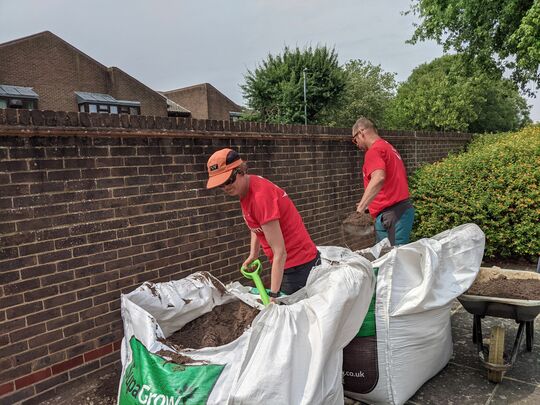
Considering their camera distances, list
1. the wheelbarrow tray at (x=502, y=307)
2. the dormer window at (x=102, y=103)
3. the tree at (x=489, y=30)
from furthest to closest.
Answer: the dormer window at (x=102, y=103), the tree at (x=489, y=30), the wheelbarrow tray at (x=502, y=307)

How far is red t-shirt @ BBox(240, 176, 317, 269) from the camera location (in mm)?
2490

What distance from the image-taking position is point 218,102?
130 ft

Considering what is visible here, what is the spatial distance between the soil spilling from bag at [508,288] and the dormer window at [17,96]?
2471 centimetres

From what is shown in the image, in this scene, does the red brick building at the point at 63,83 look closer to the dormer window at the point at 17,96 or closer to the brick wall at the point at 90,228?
the dormer window at the point at 17,96

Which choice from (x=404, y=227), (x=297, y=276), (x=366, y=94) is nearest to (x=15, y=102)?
(x=366, y=94)

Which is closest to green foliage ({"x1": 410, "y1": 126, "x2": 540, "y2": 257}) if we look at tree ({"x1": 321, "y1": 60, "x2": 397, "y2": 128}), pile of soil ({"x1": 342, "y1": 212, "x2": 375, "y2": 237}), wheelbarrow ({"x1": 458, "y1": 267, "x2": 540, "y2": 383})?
pile of soil ({"x1": 342, "y1": 212, "x2": 375, "y2": 237})

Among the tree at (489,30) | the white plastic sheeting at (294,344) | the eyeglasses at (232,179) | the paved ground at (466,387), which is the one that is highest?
the tree at (489,30)

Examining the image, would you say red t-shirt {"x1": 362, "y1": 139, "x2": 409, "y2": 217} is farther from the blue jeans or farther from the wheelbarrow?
the wheelbarrow

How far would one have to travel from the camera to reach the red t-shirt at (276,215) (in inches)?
98.0

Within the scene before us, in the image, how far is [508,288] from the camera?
3.02 meters

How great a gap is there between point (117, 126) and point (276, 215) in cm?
156

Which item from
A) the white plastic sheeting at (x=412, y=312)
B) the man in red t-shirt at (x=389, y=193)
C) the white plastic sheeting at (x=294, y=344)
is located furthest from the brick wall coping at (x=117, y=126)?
the white plastic sheeting at (x=412, y=312)

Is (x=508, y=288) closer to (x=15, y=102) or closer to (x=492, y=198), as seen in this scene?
(x=492, y=198)

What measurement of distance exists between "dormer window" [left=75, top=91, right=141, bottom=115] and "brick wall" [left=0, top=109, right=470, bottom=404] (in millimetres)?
23984
